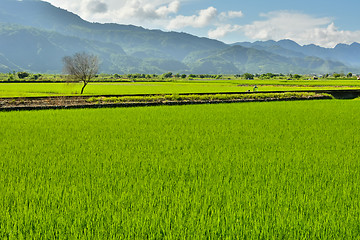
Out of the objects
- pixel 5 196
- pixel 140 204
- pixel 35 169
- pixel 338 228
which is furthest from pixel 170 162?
pixel 338 228

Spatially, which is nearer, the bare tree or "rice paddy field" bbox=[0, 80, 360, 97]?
the bare tree

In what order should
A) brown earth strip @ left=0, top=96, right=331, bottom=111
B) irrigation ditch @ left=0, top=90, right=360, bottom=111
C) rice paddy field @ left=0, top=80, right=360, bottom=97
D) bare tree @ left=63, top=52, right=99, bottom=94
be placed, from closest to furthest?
brown earth strip @ left=0, top=96, right=331, bottom=111
irrigation ditch @ left=0, top=90, right=360, bottom=111
bare tree @ left=63, top=52, right=99, bottom=94
rice paddy field @ left=0, top=80, right=360, bottom=97

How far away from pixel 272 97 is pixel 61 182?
115 ft

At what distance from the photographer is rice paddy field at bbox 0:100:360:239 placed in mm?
4262

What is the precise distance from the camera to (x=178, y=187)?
237 inches

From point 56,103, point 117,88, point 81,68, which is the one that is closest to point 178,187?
point 56,103

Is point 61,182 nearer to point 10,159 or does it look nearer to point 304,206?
point 10,159

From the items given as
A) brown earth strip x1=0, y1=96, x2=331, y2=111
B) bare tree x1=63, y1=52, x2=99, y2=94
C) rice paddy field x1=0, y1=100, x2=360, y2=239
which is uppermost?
bare tree x1=63, y1=52, x2=99, y2=94

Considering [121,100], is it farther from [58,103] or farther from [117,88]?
[117,88]

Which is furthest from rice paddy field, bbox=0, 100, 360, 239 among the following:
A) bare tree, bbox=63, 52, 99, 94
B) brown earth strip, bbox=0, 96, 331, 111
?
bare tree, bbox=63, 52, 99, 94

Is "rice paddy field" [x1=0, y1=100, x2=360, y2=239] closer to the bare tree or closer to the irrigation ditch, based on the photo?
the irrigation ditch

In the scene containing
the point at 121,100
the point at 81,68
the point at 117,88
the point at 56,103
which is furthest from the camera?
the point at 117,88

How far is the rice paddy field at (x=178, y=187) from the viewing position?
426 cm

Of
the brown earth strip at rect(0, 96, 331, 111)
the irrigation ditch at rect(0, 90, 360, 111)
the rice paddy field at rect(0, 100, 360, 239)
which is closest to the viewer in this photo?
the rice paddy field at rect(0, 100, 360, 239)
